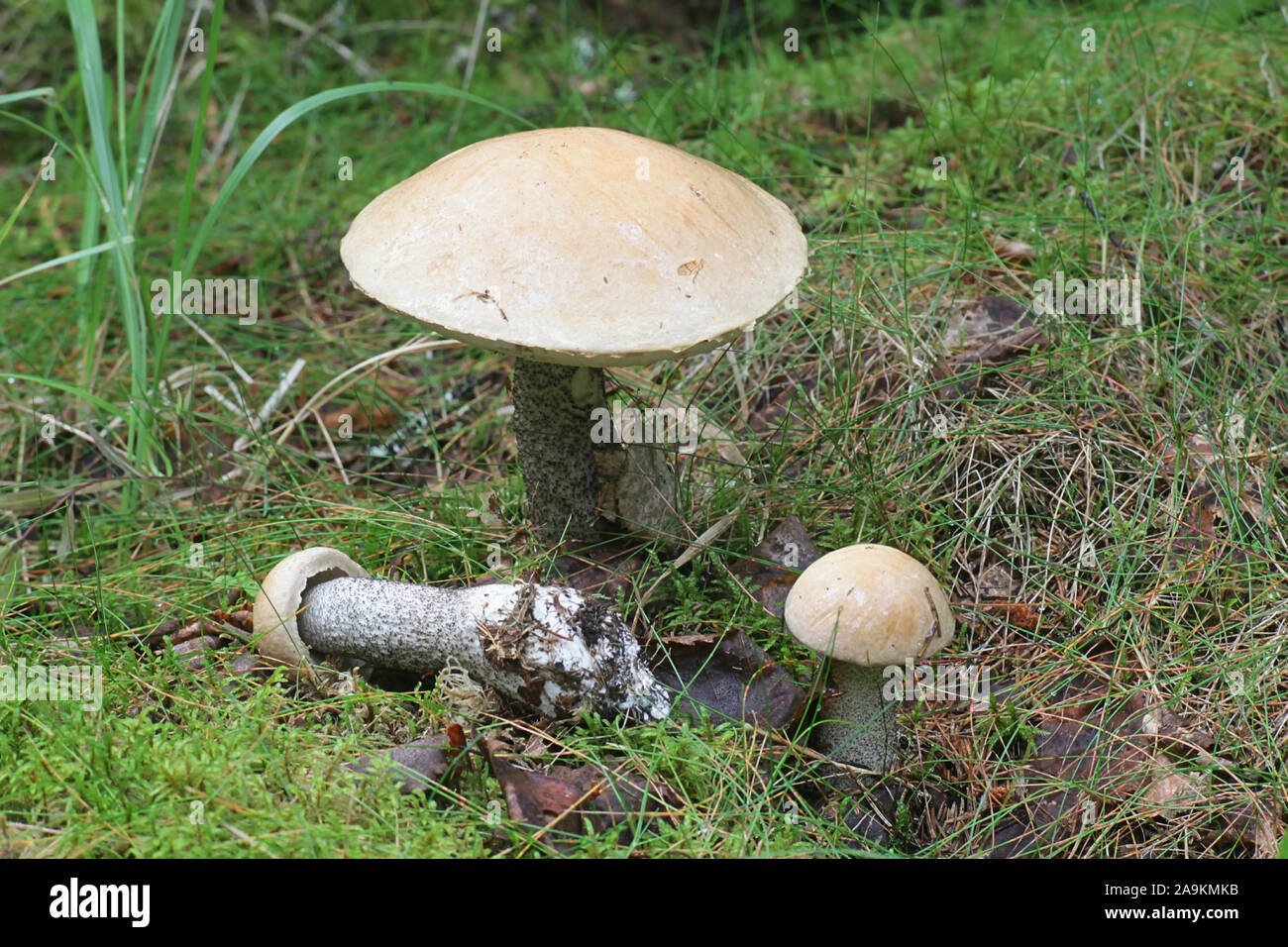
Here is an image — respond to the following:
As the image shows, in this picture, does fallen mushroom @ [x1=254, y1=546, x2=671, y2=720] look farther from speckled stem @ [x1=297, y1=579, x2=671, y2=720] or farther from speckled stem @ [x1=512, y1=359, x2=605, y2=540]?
speckled stem @ [x1=512, y1=359, x2=605, y2=540]

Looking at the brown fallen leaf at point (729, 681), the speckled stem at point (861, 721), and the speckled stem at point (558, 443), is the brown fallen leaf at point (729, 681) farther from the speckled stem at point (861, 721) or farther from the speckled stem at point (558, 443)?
the speckled stem at point (558, 443)

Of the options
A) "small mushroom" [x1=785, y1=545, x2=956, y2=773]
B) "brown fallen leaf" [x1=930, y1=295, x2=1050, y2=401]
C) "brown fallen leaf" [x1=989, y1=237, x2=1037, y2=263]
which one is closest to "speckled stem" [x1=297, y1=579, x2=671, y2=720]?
"small mushroom" [x1=785, y1=545, x2=956, y2=773]

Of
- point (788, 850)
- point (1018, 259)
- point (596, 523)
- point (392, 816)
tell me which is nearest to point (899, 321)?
point (1018, 259)

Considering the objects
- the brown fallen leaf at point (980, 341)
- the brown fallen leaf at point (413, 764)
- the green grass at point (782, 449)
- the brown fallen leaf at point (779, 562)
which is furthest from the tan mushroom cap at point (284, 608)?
the brown fallen leaf at point (980, 341)

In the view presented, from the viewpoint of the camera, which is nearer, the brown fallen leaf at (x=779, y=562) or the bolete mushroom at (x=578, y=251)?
the bolete mushroom at (x=578, y=251)

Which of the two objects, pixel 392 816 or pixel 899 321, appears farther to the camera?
pixel 899 321

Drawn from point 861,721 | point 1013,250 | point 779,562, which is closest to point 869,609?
point 861,721

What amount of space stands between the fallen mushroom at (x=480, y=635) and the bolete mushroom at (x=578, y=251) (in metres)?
0.62

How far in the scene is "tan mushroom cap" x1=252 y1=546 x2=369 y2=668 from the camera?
2568 mm

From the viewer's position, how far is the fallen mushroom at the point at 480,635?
2387mm

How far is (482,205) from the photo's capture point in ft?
7.55

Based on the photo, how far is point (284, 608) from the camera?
2.58 metres
